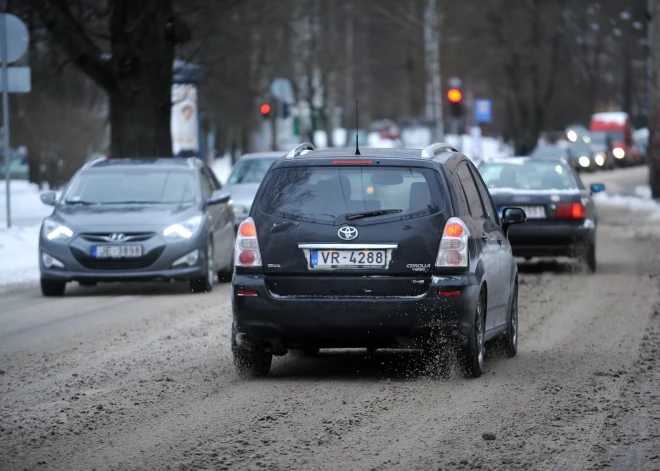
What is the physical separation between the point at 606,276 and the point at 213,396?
11.0 m

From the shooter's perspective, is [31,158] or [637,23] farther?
[637,23]

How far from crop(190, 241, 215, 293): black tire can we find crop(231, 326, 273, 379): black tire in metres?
6.87

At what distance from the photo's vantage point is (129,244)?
666 inches

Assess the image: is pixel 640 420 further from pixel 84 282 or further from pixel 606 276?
pixel 606 276

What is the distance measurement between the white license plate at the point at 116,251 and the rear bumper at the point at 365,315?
6.95m

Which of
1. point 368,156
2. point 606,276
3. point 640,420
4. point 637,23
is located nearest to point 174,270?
point 606,276

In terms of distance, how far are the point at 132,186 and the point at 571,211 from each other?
18.2ft

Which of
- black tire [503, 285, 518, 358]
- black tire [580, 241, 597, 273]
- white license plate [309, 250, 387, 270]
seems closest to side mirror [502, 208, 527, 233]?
black tire [503, 285, 518, 358]

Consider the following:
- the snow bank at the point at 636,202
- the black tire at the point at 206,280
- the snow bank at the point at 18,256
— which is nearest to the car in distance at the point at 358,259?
the black tire at the point at 206,280

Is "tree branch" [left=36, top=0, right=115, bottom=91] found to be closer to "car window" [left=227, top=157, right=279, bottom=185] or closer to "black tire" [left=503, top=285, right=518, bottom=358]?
"car window" [left=227, top=157, right=279, bottom=185]

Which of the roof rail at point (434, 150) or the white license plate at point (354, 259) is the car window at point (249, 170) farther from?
the white license plate at point (354, 259)

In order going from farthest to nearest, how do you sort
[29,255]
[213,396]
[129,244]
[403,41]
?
[403,41]
[29,255]
[129,244]
[213,396]

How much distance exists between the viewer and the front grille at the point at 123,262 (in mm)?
16875

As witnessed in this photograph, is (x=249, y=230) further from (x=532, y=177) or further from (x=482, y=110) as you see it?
(x=482, y=110)
